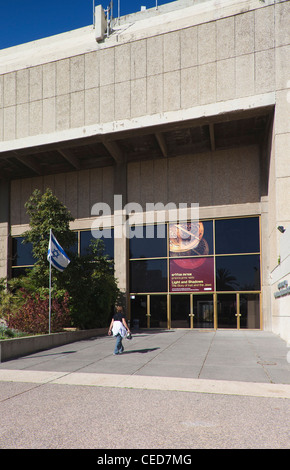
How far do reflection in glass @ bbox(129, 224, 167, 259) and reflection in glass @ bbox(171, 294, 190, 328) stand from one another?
2.91m

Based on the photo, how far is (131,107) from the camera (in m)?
21.7

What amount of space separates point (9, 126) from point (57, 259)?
13.1m

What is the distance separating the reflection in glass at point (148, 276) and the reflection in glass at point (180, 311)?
103 centimetres

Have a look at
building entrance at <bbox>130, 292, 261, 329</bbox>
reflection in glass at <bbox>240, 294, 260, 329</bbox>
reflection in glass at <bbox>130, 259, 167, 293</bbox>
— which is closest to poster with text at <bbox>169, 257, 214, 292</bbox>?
building entrance at <bbox>130, 292, 261, 329</bbox>

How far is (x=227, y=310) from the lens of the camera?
22.2 m

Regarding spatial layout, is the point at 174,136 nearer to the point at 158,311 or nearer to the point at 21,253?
the point at 158,311

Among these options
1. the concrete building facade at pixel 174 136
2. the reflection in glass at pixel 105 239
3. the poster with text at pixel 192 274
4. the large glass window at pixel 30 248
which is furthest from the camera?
the large glass window at pixel 30 248

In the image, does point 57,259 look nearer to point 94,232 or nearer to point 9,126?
point 94,232

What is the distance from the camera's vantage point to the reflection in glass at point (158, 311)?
23500 millimetres

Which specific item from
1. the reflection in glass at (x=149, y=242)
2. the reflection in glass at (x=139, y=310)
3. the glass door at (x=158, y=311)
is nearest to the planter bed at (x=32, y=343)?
the reflection in glass at (x=139, y=310)

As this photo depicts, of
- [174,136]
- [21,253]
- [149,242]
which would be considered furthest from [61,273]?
[174,136]

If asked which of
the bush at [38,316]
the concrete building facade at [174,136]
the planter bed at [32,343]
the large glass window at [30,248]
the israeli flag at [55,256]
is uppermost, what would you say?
the concrete building facade at [174,136]

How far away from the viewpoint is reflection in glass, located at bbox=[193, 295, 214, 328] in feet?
73.8

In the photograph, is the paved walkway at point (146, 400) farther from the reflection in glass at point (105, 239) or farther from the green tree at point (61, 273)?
the reflection in glass at point (105, 239)
